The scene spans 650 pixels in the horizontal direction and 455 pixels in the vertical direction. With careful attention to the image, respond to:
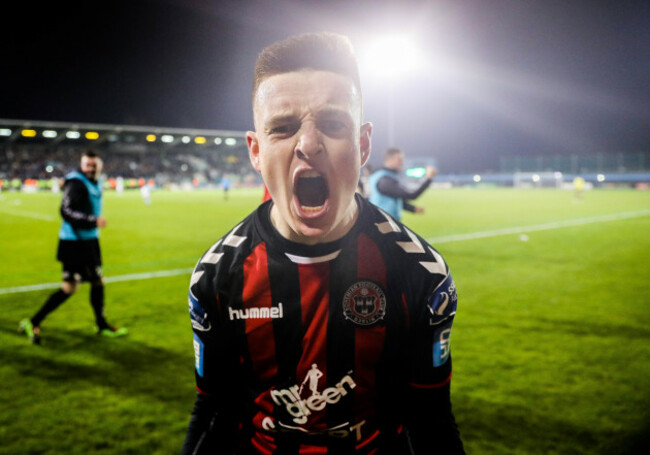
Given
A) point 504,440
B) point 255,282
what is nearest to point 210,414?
point 255,282

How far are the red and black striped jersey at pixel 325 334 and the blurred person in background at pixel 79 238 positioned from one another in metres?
4.68

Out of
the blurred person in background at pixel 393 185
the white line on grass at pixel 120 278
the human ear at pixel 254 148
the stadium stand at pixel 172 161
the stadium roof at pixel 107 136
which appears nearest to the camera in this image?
the human ear at pixel 254 148

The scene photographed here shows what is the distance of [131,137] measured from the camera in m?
65.2

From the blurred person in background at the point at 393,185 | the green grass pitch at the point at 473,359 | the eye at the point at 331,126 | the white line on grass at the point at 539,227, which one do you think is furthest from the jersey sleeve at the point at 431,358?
the white line on grass at the point at 539,227

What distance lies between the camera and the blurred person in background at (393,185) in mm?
7652

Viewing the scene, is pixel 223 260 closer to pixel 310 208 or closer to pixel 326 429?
pixel 310 208

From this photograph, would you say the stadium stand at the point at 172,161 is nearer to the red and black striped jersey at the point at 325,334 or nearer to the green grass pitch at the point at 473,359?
the green grass pitch at the point at 473,359

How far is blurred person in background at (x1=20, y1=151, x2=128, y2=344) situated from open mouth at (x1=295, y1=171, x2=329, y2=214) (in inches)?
198

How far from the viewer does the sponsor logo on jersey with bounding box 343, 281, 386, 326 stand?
1729mm

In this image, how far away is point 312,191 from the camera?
5.04 ft

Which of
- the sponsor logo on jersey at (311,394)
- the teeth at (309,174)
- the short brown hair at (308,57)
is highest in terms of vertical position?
the short brown hair at (308,57)

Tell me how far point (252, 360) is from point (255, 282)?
0.96ft

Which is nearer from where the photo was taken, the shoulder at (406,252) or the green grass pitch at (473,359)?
the shoulder at (406,252)

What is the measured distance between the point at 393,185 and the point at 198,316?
6211 millimetres
